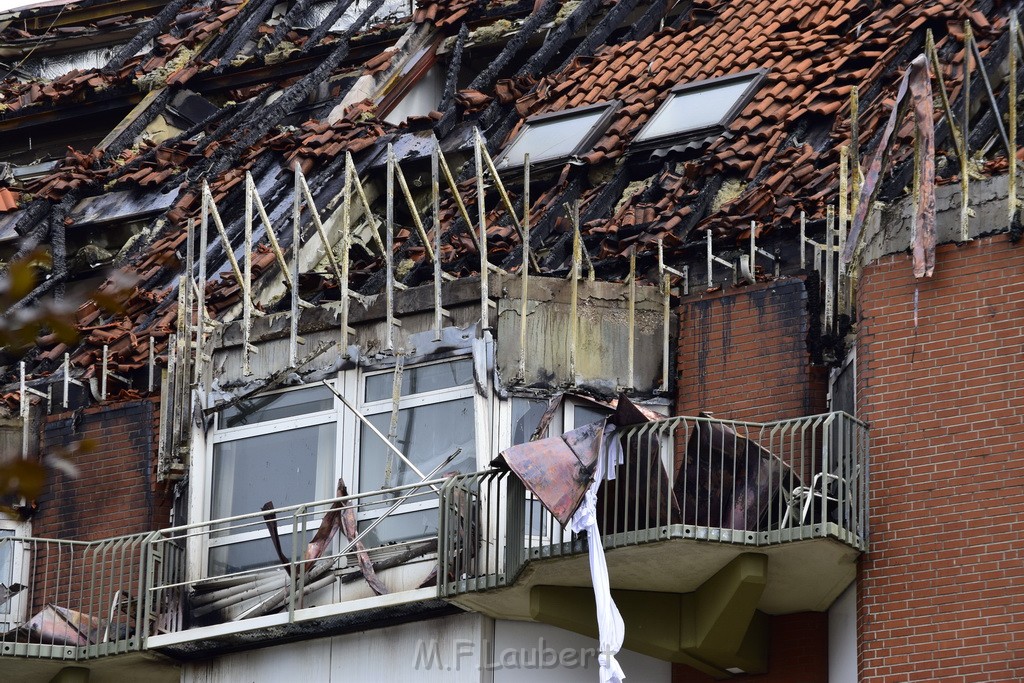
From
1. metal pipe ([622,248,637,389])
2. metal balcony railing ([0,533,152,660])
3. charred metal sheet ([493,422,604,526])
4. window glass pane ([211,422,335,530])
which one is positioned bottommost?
metal balcony railing ([0,533,152,660])

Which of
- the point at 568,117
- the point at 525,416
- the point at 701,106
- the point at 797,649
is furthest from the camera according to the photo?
the point at 568,117

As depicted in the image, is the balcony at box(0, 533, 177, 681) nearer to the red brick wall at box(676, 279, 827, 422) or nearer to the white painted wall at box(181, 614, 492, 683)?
the white painted wall at box(181, 614, 492, 683)

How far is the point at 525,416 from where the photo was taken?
763 inches

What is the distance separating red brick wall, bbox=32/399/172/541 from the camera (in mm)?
21250

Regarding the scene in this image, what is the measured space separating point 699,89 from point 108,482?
812cm

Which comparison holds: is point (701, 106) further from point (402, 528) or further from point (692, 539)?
point (692, 539)

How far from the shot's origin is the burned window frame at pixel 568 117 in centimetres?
2353

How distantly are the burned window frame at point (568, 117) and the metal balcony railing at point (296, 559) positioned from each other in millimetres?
5889

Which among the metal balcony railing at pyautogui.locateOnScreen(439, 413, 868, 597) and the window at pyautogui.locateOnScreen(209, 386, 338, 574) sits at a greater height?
the window at pyautogui.locateOnScreen(209, 386, 338, 574)

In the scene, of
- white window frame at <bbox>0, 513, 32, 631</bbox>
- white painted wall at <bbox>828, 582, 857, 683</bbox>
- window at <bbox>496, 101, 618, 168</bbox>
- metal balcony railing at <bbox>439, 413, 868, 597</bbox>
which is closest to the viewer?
metal balcony railing at <bbox>439, 413, 868, 597</bbox>

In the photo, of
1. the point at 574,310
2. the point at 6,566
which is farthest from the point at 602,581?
the point at 6,566

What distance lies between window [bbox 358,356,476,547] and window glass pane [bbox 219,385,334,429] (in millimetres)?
578

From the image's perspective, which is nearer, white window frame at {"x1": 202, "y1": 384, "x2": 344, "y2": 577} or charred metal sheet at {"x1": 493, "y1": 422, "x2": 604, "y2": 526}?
charred metal sheet at {"x1": 493, "y1": 422, "x2": 604, "y2": 526}

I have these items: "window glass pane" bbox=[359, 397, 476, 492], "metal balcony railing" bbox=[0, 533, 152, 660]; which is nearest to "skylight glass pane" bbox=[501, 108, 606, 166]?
"window glass pane" bbox=[359, 397, 476, 492]
